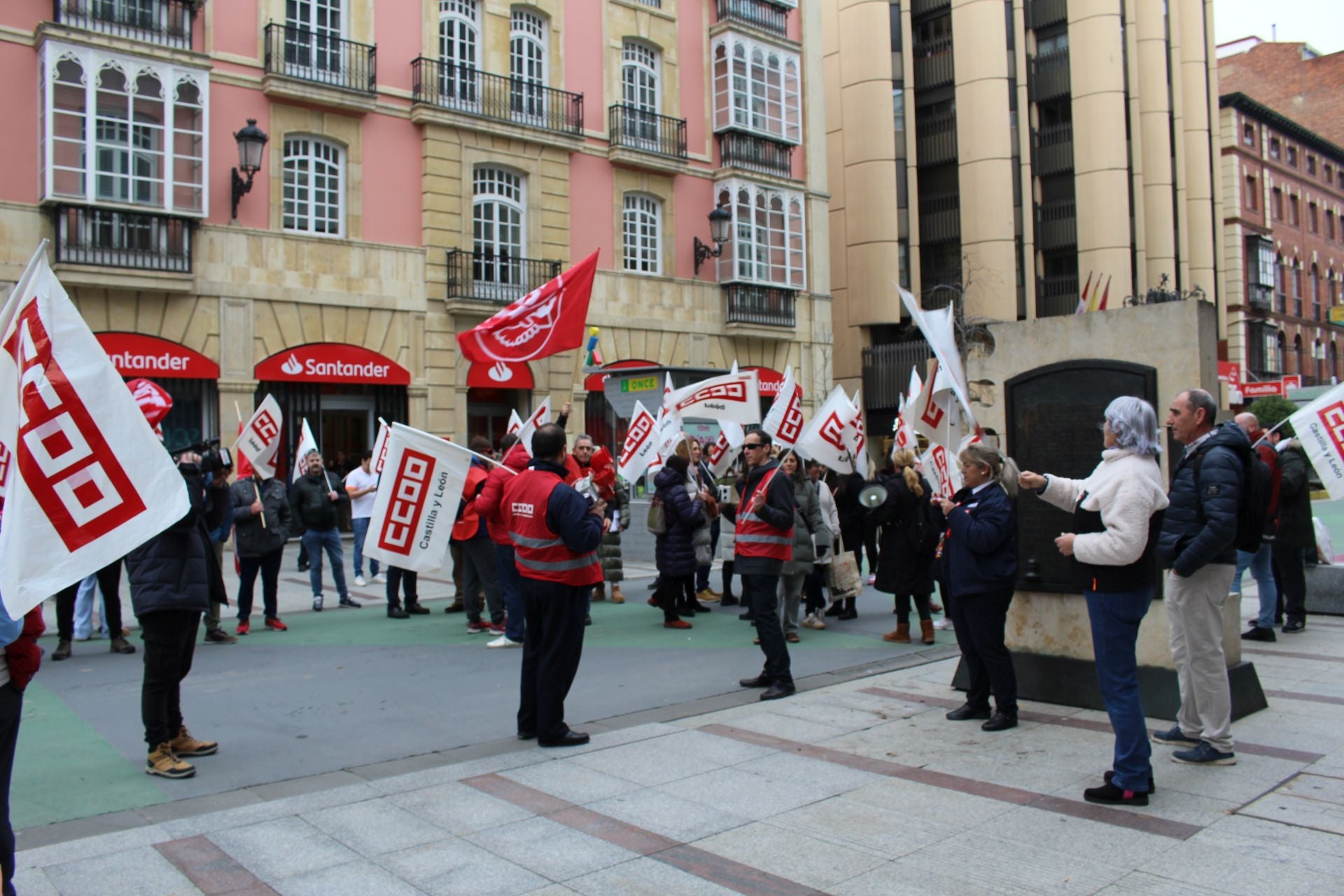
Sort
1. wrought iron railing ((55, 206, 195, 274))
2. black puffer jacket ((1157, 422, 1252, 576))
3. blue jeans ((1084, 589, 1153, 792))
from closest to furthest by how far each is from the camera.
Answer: blue jeans ((1084, 589, 1153, 792)) → black puffer jacket ((1157, 422, 1252, 576)) → wrought iron railing ((55, 206, 195, 274))

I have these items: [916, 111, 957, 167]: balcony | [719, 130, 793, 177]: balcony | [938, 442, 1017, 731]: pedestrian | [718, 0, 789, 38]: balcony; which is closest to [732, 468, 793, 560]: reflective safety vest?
[938, 442, 1017, 731]: pedestrian

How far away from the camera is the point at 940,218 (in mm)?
36438

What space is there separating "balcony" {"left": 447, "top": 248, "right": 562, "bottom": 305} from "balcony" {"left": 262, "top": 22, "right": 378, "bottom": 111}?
364cm

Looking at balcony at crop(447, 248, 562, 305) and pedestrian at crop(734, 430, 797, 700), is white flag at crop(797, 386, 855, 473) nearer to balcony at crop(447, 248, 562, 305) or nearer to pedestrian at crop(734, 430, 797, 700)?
pedestrian at crop(734, 430, 797, 700)

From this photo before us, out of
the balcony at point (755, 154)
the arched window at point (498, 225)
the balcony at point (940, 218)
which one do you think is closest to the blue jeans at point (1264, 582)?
the arched window at point (498, 225)

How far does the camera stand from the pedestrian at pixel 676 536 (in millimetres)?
11094

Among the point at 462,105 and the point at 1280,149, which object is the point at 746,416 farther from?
the point at 1280,149

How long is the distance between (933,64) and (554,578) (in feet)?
114

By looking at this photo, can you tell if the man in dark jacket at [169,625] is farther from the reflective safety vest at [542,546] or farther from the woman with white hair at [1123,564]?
the woman with white hair at [1123,564]

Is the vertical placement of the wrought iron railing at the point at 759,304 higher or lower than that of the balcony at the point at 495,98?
lower

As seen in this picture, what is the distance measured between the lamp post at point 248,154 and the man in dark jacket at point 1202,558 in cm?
1769

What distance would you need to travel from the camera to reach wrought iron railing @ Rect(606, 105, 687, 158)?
25641 millimetres

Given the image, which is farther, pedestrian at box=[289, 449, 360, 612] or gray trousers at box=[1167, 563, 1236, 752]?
pedestrian at box=[289, 449, 360, 612]

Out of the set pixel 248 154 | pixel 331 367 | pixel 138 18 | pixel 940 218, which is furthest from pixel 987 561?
pixel 940 218
